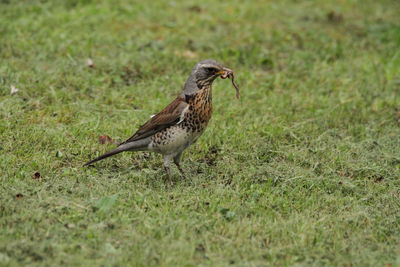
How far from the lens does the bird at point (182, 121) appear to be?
20.0 feet

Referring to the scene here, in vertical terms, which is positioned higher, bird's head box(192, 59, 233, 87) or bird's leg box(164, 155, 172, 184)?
bird's head box(192, 59, 233, 87)

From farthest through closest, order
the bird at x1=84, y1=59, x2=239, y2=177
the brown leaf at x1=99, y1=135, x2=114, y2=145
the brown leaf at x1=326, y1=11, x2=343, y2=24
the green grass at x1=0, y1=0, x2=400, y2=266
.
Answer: the brown leaf at x1=326, y1=11, x2=343, y2=24
the brown leaf at x1=99, y1=135, x2=114, y2=145
the bird at x1=84, y1=59, x2=239, y2=177
the green grass at x1=0, y1=0, x2=400, y2=266

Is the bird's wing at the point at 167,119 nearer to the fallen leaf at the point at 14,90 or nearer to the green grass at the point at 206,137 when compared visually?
the green grass at the point at 206,137

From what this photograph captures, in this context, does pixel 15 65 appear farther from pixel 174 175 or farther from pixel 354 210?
pixel 354 210

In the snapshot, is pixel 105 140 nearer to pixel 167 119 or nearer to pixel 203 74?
pixel 167 119

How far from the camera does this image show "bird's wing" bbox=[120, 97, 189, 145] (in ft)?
20.1

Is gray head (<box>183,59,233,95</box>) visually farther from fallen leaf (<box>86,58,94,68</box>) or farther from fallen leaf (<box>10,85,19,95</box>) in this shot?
fallen leaf (<box>86,58,94,68</box>)

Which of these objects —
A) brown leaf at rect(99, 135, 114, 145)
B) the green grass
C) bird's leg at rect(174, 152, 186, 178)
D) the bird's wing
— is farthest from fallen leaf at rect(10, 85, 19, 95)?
bird's leg at rect(174, 152, 186, 178)

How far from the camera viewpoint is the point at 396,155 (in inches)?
279

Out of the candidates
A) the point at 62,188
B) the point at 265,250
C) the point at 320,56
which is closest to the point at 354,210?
the point at 265,250

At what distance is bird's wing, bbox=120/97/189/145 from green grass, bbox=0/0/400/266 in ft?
1.38

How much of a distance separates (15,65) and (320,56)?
15.0ft

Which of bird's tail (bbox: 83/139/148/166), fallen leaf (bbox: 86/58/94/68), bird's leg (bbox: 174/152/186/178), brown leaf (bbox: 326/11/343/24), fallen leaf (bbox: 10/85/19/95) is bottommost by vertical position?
bird's leg (bbox: 174/152/186/178)

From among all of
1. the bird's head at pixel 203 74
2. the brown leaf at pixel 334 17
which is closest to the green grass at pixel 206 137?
the brown leaf at pixel 334 17
